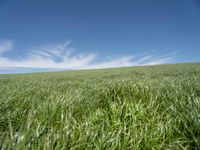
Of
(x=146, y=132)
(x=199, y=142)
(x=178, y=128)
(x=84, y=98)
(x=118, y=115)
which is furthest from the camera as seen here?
(x=84, y=98)

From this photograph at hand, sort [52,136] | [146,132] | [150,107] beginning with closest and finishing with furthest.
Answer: [52,136], [146,132], [150,107]

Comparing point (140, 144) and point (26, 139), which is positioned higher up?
point (26, 139)

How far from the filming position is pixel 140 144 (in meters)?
2.79

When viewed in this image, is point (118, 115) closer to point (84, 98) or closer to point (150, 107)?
point (150, 107)

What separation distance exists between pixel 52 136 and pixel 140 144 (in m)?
1.28

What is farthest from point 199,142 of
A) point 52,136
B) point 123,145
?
point 52,136

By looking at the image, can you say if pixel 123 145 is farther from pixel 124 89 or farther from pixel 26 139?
pixel 124 89

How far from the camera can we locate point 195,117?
10.1 feet

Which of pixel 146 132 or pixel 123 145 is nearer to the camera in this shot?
pixel 123 145

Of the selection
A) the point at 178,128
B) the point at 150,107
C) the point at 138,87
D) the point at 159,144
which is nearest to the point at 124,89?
the point at 138,87

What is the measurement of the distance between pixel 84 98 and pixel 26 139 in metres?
3.41

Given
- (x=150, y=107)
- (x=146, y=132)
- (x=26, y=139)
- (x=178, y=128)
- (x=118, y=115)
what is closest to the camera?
(x=26, y=139)

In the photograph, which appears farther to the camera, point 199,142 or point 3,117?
point 3,117

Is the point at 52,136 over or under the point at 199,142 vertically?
over
